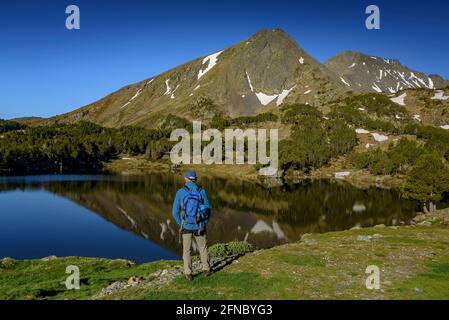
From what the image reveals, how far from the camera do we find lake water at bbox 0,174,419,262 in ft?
210

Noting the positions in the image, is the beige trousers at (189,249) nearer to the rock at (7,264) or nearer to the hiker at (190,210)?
the hiker at (190,210)

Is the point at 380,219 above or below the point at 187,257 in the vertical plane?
below

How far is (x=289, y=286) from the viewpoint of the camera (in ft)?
62.1

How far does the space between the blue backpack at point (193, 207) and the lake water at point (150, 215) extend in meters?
39.4

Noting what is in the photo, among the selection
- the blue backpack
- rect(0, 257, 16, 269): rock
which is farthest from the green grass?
the blue backpack

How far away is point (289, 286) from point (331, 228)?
60.9 m

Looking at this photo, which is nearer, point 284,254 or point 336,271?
point 336,271

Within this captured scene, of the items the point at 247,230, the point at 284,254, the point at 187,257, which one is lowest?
the point at 247,230

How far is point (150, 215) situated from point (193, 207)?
245 ft

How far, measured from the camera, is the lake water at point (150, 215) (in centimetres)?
6394
